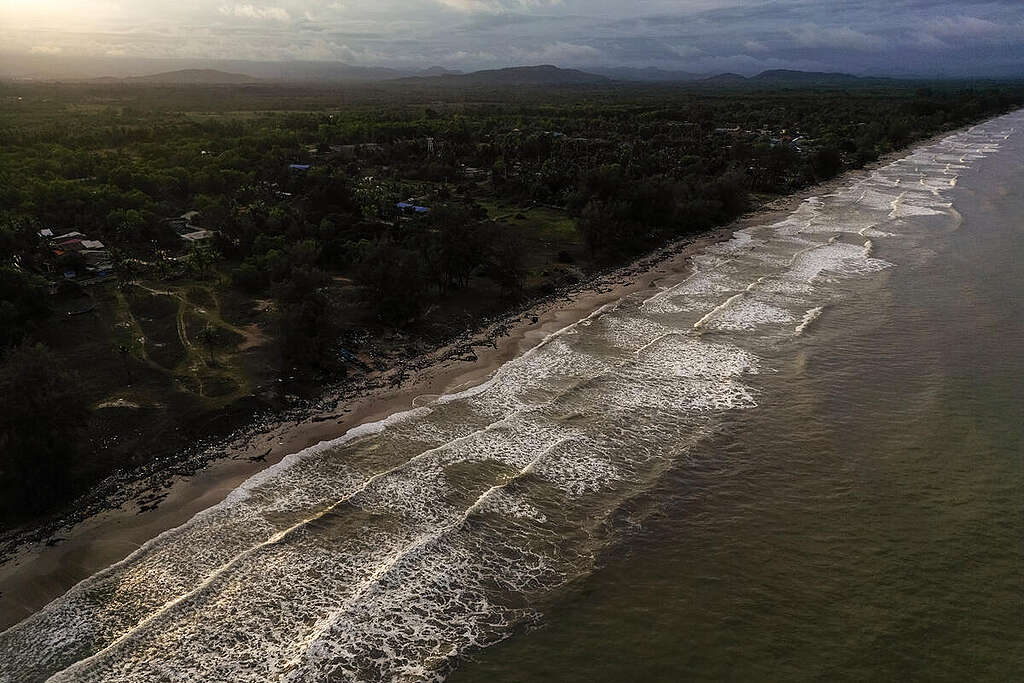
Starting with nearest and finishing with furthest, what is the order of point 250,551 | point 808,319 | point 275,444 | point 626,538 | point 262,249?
point 250,551 → point 626,538 → point 275,444 → point 808,319 → point 262,249

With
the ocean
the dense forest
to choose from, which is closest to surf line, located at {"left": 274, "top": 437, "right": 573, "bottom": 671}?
the ocean

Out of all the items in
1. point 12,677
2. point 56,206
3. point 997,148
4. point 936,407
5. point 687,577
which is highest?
point 997,148

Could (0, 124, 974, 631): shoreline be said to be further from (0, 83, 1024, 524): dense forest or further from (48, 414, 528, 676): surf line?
(48, 414, 528, 676): surf line

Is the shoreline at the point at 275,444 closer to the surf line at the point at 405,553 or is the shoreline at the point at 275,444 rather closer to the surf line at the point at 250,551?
the surf line at the point at 250,551

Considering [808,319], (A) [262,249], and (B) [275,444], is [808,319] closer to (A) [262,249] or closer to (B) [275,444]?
(B) [275,444]

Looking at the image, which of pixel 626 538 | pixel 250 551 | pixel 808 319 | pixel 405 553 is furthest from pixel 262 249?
pixel 808 319

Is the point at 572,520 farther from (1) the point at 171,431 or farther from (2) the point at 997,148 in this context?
(2) the point at 997,148

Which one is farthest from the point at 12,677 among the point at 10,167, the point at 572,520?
the point at 10,167
